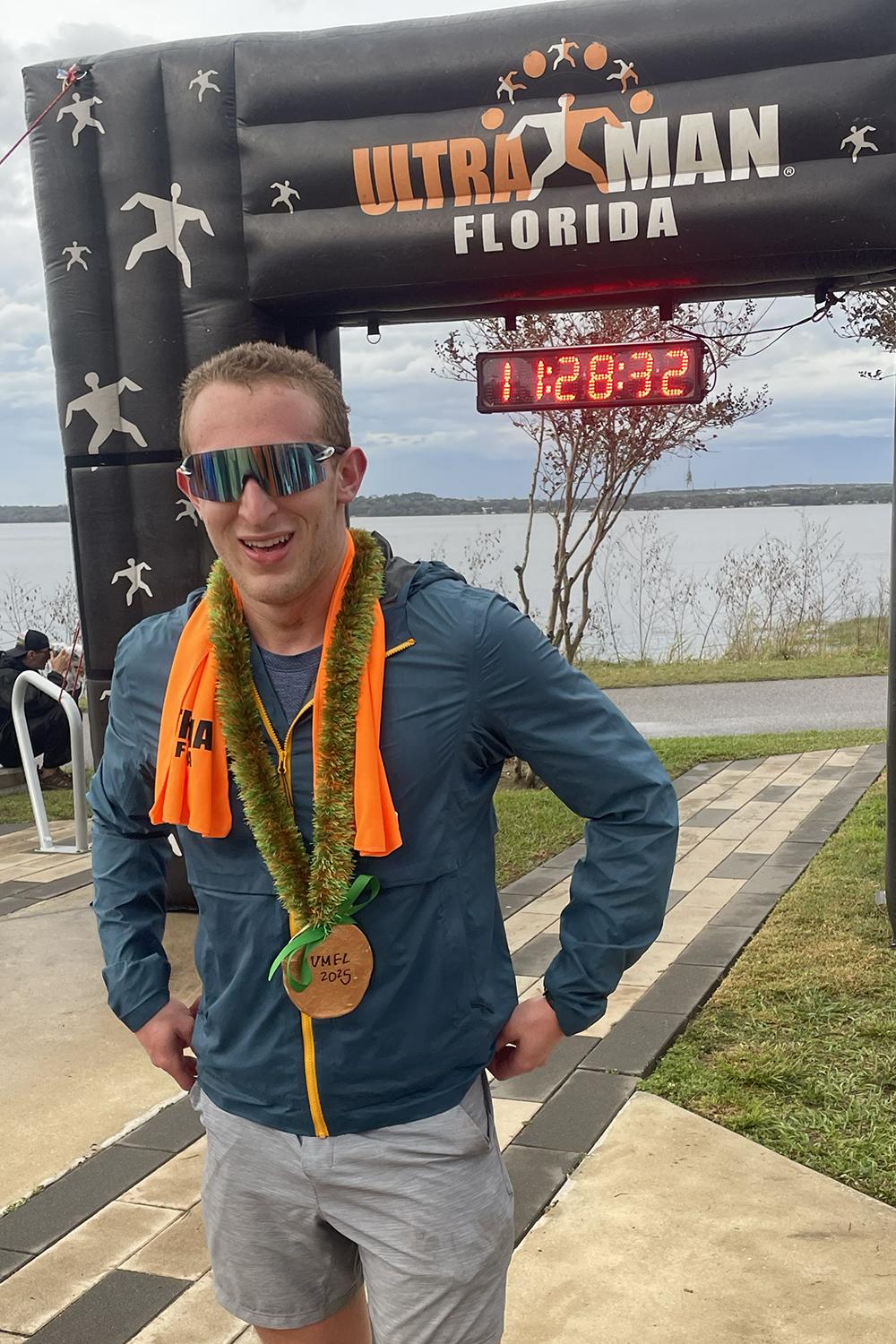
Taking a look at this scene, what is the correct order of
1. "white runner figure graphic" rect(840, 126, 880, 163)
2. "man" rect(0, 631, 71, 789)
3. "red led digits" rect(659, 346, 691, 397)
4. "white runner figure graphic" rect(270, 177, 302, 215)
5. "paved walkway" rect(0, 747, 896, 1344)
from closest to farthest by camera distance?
1. "paved walkway" rect(0, 747, 896, 1344)
2. "white runner figure graphic" rect(840, 126, 880, 163)
3. "white runner figure graphic" rect(270, 177, 302, 215)
4. "red led digits" rect(659, 346, 691, 397)
5. "man" rect(0, 631, 71, 789)

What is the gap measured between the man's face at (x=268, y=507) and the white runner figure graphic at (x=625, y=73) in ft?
12.1

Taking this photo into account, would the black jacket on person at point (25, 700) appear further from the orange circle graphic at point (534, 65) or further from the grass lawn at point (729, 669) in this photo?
the grass lawn at point (729, 669)

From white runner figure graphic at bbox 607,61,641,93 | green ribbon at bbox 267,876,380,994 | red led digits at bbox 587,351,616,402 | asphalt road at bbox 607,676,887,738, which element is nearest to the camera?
green ribbon at bbox 267,876,380,994

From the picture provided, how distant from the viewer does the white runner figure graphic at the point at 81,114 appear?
5402 millimetres

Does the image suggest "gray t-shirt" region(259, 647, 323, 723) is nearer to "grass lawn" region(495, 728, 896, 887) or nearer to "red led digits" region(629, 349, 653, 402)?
"grass lawn" region(495, 728, 896, 887)

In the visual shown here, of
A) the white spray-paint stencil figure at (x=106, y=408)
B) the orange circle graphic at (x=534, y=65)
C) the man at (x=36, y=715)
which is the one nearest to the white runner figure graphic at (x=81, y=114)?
the white spray-paint stencil figure at (x=106, y=408)

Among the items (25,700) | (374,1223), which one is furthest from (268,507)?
(25,700)

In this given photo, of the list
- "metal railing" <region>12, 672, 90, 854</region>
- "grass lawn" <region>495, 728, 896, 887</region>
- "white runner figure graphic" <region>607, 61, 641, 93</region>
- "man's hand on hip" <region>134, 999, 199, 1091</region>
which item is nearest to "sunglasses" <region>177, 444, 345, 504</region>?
"man's hand on hip" <region>134, 999, 199, 1091</region>

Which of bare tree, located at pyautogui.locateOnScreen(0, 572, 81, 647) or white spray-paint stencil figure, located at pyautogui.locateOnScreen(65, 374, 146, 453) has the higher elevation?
white spray-paint stencil figure, located at pyautogui.locateOnScreen(65, 374, 146, 453)

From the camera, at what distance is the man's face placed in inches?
67.0

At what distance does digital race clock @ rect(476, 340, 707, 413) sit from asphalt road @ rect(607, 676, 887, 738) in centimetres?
591

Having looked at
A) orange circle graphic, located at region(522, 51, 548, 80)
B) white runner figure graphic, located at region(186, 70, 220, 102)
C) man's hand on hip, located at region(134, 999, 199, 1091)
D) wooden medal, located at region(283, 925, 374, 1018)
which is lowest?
man's hand on hip, located at region(134, 999, 199, 1091)

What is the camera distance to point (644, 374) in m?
5.79

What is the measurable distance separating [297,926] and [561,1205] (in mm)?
1853
